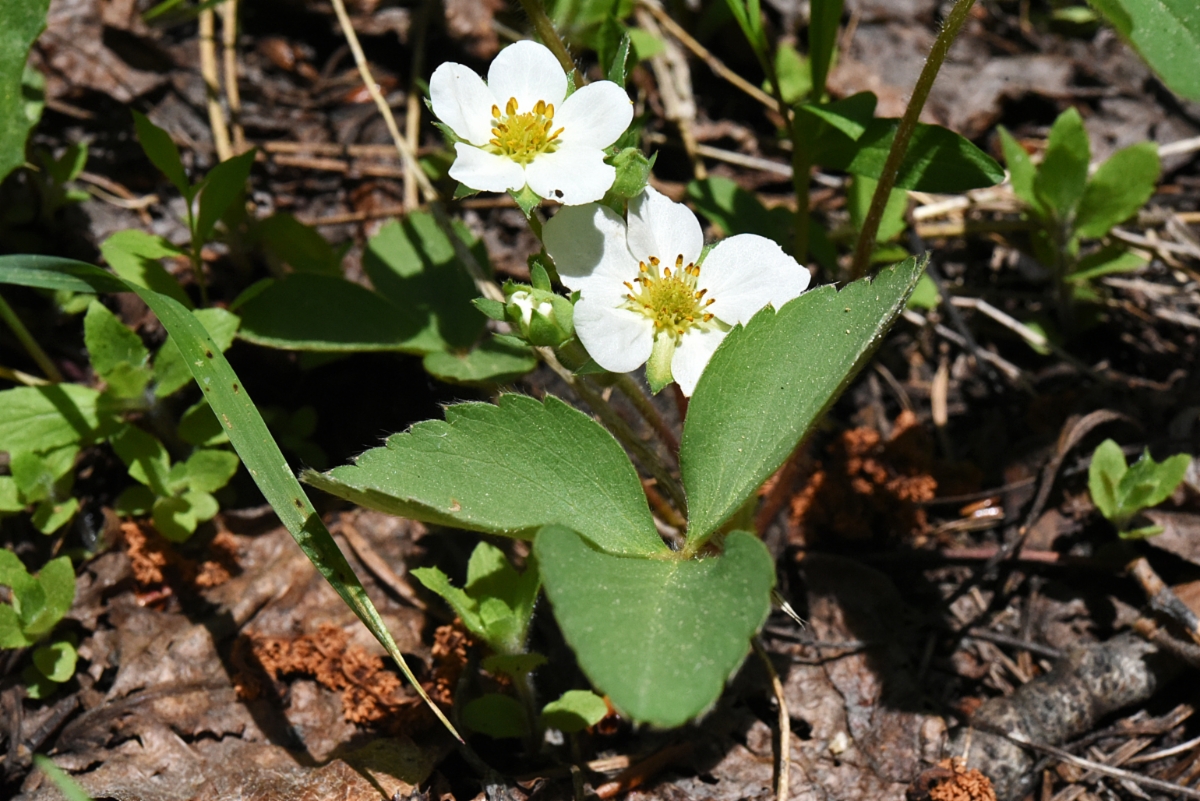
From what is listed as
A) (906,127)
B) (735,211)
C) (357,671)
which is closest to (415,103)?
(735,211)

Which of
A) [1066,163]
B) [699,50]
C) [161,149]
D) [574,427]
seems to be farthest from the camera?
[699,50]

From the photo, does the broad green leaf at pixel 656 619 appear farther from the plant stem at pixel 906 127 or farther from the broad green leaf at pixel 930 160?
the broad green leaf at pixel 930 160

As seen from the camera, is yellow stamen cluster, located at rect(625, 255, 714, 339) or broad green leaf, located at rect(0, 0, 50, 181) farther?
broad green leaf, located at rect(0, 0, 50, 181)

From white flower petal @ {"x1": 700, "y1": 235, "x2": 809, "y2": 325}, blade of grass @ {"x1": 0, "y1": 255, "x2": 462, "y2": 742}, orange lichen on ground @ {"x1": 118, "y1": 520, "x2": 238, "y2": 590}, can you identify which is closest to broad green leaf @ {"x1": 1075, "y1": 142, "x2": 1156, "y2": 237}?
white flower petal @ {"x1": 700, "y1": 235, "x2": 809, "y2": 325}

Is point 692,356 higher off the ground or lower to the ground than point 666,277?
lower

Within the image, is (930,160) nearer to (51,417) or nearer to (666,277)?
(666,277)

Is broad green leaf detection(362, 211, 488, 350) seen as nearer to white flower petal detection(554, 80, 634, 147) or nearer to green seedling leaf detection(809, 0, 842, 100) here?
white flower petal detection(554, 80, 634, 147)

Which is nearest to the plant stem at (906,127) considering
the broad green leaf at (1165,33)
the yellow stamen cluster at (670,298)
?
the broad green leaf at (1165,33)
